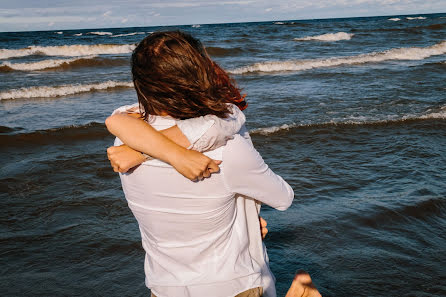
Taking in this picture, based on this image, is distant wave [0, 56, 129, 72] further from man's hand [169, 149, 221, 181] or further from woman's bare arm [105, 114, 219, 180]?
man's hand [169, 149, 221, 181]

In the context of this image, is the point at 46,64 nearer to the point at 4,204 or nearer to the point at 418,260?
the point at 4,204

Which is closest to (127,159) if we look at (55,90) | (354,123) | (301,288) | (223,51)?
(301,288)

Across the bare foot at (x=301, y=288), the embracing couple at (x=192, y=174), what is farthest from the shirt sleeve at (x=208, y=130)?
the bare foot at (x=301, y=288)

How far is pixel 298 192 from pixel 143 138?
12.0 feet

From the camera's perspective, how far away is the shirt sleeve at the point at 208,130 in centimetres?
125

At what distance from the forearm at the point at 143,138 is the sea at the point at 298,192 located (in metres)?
2.05

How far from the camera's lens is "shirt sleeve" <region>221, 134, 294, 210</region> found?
1246 millimetres

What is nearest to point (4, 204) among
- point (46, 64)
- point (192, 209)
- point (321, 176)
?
point (321, 176)

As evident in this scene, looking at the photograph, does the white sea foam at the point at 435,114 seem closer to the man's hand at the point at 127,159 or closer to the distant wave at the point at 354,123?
the distant wave at the point at 354,123

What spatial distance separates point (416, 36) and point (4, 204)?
1067 inches

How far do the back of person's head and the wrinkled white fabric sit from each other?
0.05m

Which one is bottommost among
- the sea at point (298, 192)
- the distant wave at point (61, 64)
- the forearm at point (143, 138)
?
the sea at point (298, 192)

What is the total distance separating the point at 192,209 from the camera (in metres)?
1.35

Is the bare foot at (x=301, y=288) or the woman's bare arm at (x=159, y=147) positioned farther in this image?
the bare foot at (x=301, y=288)
